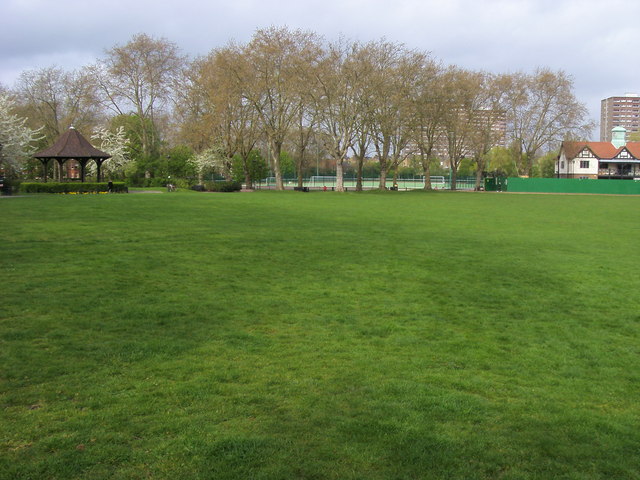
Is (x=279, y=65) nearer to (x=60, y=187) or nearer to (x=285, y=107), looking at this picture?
(x=285, y=107)

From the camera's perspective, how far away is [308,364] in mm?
6266

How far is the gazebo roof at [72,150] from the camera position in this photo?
41.7 metres

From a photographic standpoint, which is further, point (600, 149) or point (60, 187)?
point (600, 149)

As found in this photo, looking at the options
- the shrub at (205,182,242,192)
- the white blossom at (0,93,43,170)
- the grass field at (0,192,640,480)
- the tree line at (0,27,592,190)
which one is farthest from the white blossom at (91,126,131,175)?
the grass field at (0,192,640,480)

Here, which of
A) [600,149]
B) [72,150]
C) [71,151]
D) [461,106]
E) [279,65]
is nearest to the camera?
[71,151]

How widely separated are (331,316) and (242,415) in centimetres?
388

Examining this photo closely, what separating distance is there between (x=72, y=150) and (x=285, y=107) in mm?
21641

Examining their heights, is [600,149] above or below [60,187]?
above

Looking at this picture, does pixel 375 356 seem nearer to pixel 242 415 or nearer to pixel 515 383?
pixel 515 383

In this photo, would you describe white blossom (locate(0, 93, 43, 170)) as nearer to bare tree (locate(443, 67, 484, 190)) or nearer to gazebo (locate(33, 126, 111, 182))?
gazebo (locate(33, 126, 111, 182))

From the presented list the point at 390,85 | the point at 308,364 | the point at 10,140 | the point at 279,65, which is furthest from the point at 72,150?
the point at 308,364

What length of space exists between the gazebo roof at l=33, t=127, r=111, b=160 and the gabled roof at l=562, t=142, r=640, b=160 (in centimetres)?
7840

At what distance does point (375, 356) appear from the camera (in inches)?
262

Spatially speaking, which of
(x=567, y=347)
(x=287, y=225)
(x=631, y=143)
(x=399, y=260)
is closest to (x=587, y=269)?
(x=399, y=260)
